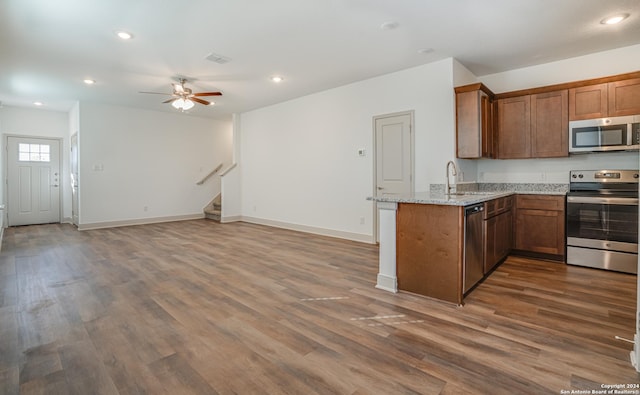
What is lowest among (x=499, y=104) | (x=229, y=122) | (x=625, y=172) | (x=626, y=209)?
(x=626, y=209)

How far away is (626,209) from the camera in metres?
3.56

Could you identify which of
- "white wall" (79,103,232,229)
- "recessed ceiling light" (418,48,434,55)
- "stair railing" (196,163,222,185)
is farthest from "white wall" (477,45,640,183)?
"white wall" (79,103,232,229)

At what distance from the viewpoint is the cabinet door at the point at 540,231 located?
13.3 ft

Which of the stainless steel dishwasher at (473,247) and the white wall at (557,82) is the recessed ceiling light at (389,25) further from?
the white wall at (557,82)

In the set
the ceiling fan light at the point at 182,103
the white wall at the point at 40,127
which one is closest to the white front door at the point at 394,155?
the ceiling fan light at the point at 182,103

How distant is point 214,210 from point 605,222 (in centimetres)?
798

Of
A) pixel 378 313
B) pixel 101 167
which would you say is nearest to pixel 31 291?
pixel 378 313

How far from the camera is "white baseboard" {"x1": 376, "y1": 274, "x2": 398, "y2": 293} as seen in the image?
121 inches

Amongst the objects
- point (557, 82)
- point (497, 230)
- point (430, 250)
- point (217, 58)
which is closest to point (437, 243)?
point (430, 250)

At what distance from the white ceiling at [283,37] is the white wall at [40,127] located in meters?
2.41

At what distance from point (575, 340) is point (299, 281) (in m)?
2.32

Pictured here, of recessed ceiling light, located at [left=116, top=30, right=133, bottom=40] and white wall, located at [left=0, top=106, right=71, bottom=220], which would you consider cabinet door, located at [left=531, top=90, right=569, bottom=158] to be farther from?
white wall, located at [left=0, top=106, right=71, bottom=220]

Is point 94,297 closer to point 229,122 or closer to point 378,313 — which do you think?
point 378,313

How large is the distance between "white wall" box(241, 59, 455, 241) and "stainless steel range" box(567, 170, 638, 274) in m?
1.67
